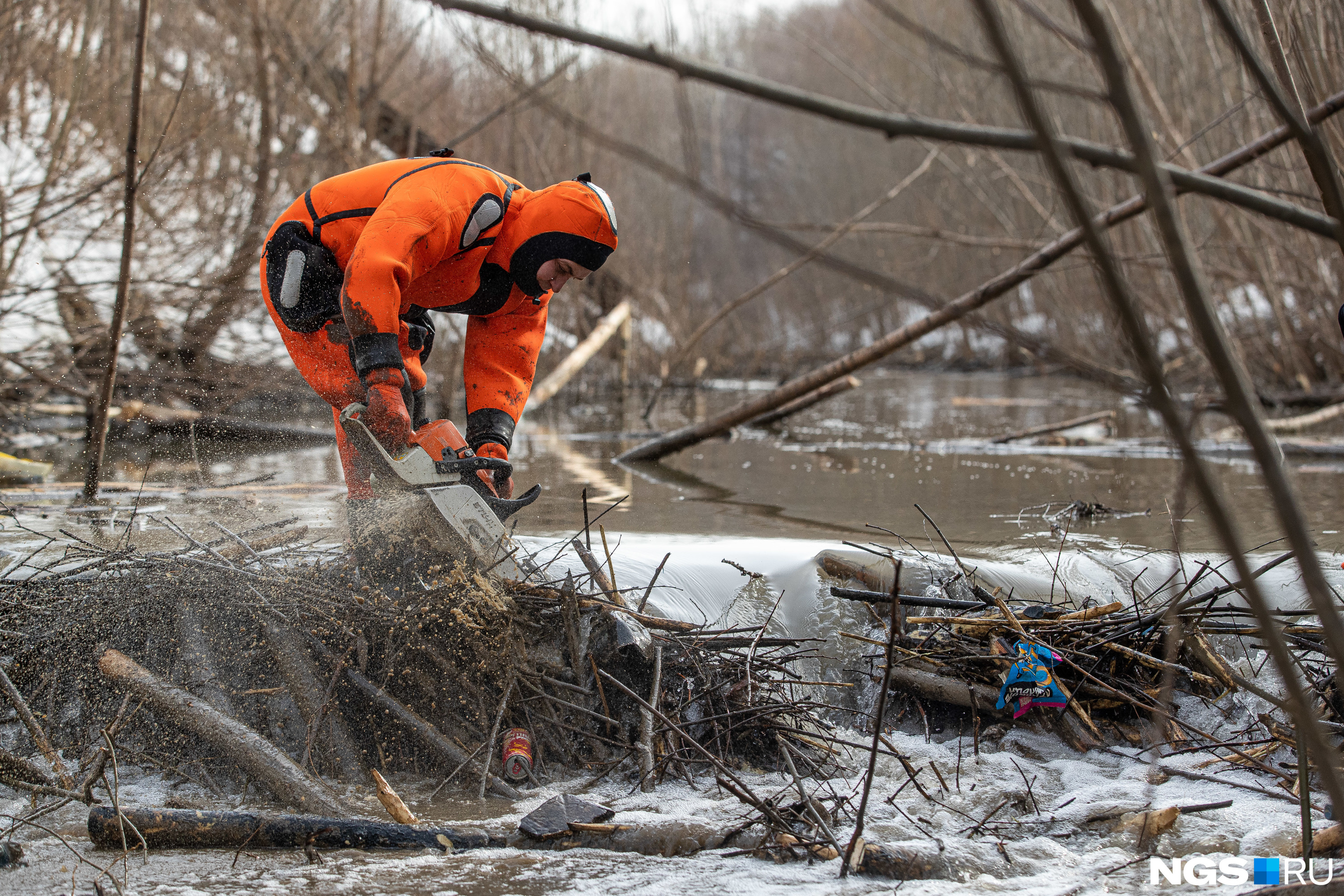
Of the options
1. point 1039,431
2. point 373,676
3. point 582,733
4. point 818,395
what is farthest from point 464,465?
point 1039,431

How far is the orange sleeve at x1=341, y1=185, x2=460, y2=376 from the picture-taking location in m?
3.17

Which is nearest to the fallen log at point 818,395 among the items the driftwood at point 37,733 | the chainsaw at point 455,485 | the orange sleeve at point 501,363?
the orange sleeve at point 501,363

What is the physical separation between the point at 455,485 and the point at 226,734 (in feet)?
3.18

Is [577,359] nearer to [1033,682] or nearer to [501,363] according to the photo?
[501,363]

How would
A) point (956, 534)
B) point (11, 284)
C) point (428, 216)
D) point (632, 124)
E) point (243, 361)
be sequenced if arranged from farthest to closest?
1. point (632, 124)
2. point (243, 361)
3. point (11, 284)
4. point (956, 534)
5. point (428, 216)

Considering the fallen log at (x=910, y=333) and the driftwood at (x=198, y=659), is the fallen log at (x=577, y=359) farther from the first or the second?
the driftwood at (x=198, y=659)

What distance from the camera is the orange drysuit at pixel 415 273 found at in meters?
3.21

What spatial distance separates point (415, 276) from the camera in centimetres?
337

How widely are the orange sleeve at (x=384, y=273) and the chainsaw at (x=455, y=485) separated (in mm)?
214

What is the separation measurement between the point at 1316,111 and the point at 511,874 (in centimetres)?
213

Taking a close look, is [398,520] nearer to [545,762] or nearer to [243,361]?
[545,762]

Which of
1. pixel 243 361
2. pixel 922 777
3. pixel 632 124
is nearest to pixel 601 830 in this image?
pixel 922 777

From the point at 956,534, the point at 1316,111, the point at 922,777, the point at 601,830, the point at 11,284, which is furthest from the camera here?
the point at 11,284

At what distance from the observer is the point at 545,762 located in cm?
249
